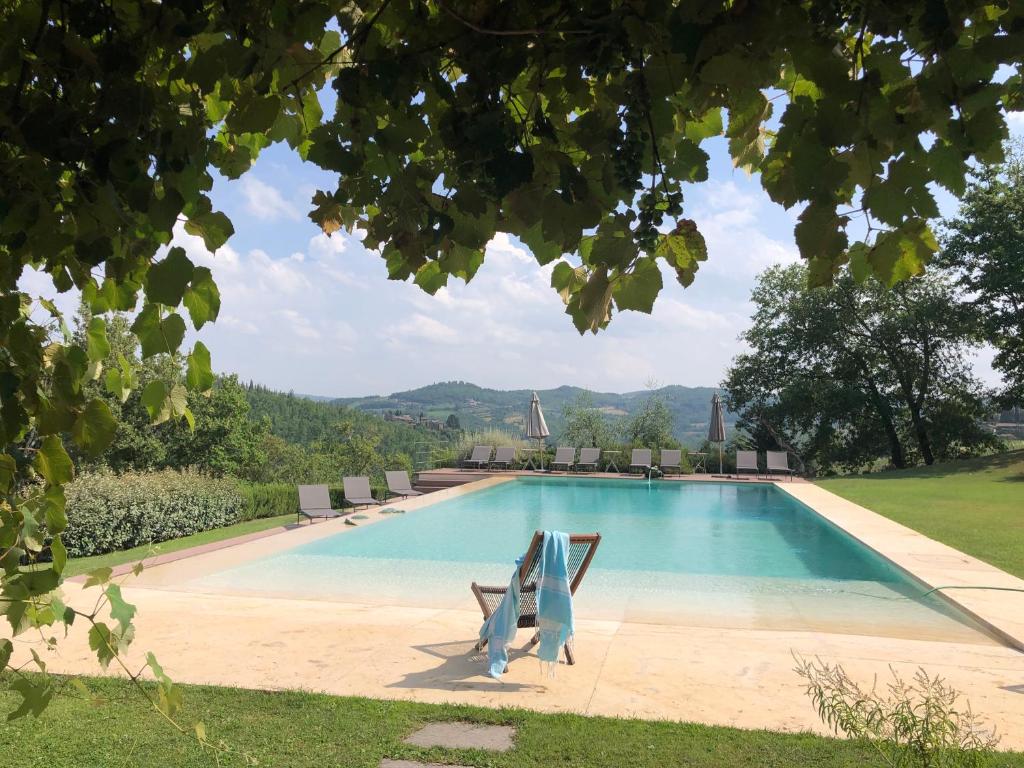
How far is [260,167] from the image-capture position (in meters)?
1.89

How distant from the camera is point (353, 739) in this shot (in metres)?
3.39

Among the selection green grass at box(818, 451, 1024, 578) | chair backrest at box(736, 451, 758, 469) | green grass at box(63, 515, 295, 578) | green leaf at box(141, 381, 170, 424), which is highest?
green leaf at box(141, 381, 170, 424)

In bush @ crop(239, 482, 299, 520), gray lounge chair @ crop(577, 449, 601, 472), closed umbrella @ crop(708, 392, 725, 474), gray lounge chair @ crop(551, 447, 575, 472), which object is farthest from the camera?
gray lounge chair @ crop(551, 447, 575, 472)

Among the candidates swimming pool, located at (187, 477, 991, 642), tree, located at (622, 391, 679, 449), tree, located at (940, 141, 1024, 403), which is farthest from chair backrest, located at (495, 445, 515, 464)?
tree, located at (940, 141, 1024, 403)

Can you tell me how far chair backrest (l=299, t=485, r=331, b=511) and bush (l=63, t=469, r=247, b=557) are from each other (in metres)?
1.09

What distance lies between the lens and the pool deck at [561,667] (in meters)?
3.97

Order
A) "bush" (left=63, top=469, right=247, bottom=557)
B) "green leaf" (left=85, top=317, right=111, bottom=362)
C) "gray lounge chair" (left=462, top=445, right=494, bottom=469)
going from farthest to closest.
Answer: "gray lounge chair" (left=462, top=445, right=494, bottom=469) < "bush" (left=63, top=469, right=247, bottom=557) < "green leaf" (left=85, top=317, right=111, bottom=362)

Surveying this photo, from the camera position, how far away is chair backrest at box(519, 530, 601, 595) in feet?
15.6

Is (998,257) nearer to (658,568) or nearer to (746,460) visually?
(746,460)

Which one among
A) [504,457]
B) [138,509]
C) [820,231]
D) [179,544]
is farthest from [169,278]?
[504,457]

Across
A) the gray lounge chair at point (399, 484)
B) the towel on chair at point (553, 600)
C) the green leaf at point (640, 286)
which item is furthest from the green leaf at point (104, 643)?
the gray lounge chair at point (399, 484)

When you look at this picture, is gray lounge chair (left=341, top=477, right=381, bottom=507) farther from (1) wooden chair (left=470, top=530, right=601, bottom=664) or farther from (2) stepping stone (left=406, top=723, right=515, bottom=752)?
(2) stepping stone (left=406, top=723, right=515, bottom=752)

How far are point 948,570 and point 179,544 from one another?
8862 millimetres

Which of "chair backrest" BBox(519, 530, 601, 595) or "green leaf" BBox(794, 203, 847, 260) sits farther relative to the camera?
"chair backrest" BBox(519, 530, 601, 595)
